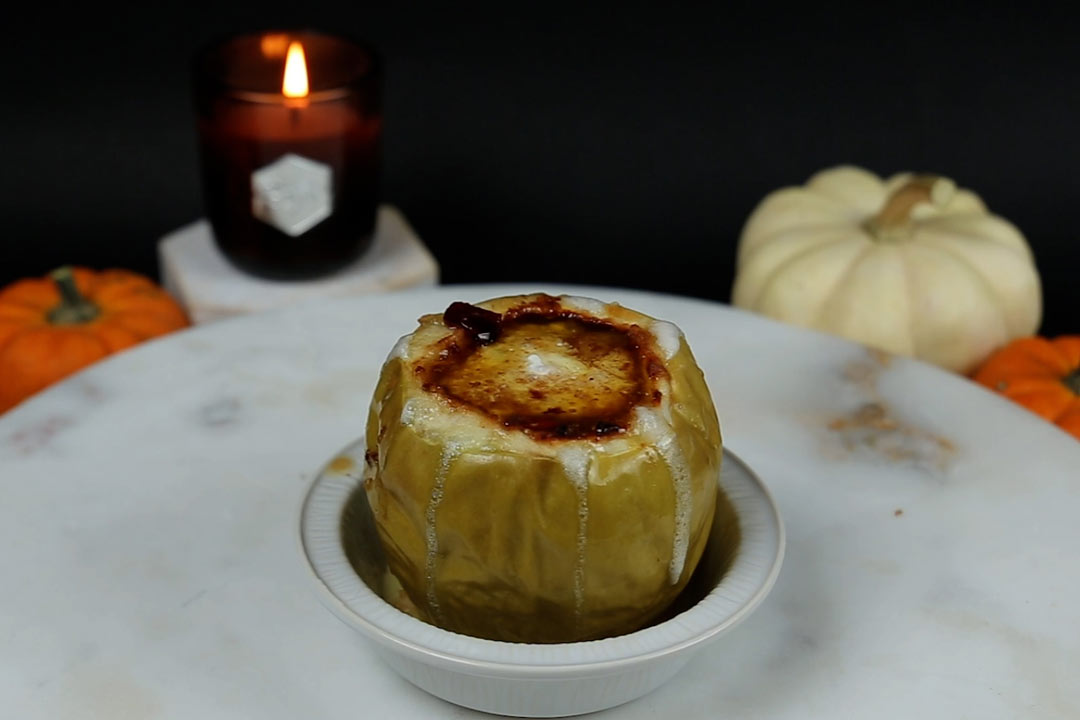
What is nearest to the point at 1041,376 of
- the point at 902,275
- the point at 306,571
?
the point at 902,275

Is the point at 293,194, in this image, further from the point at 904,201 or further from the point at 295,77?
the point at 904,201

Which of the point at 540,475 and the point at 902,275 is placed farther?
the point at 902,275

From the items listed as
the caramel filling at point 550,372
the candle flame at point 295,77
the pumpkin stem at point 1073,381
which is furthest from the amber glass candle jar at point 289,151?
the pumpkin stem at point 1073,381

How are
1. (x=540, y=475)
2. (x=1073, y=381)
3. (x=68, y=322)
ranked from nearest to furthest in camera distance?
(x=540, y=475), (x=1073, y=381), (x=68, y=322)

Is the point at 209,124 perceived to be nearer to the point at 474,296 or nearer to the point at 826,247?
the point at 474,296

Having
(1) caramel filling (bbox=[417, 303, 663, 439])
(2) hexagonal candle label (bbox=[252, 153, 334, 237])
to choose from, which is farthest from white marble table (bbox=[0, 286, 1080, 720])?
(2) hexagonal candle label (bbox=[252, 153, 334, 237])

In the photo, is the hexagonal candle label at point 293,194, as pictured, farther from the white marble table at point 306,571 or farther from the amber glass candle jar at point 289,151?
the white marble table at point 306,571
